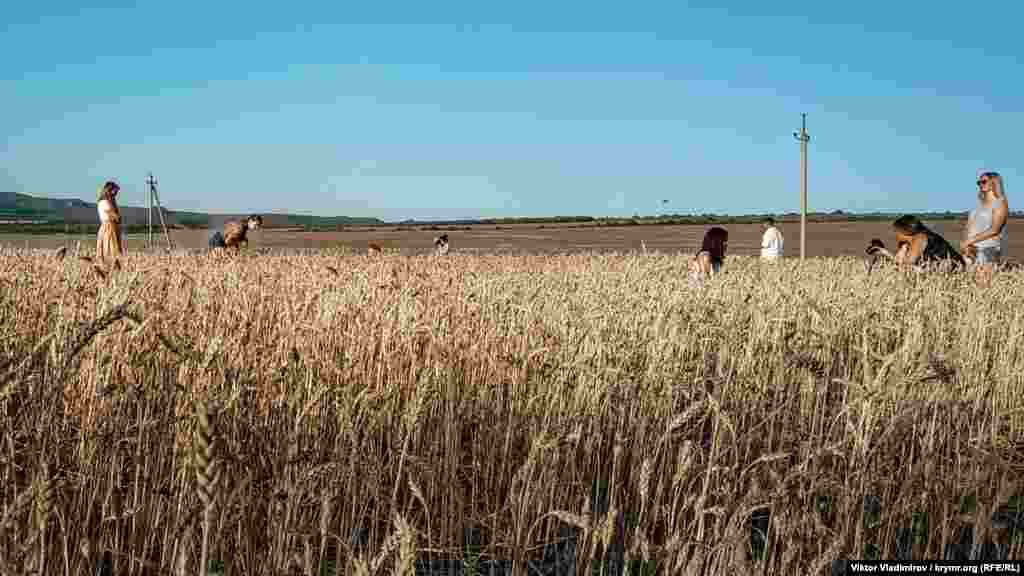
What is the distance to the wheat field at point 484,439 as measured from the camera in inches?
81.9

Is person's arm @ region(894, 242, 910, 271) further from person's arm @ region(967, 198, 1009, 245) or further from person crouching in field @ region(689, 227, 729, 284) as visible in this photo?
person crouching in field @ region(689, 227, 729, 284)

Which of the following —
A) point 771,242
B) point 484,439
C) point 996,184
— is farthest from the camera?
point 771,242

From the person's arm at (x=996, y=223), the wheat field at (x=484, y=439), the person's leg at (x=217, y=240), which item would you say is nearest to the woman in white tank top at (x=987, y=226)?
the person's arm at (x=996, y=223)

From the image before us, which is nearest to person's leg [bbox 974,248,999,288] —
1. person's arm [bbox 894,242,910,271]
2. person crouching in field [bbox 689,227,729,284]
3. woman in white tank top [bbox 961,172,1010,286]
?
woman in white tank top [bbox 961,172,1010,286]

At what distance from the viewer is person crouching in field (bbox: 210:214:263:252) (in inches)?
596

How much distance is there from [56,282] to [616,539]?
5.74 metres

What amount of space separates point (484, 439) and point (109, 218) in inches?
403

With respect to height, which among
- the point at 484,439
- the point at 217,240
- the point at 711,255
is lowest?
the point at 484,439

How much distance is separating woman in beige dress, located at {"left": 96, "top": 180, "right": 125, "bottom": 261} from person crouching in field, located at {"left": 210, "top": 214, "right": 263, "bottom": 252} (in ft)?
9.72

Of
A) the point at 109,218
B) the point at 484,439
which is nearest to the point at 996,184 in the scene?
the point at 484,439

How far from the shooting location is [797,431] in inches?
151

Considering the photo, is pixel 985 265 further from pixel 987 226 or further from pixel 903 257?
pixel 903 257

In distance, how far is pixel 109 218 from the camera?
11.7 meters

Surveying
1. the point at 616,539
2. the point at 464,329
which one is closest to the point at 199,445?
the point at 616,539
